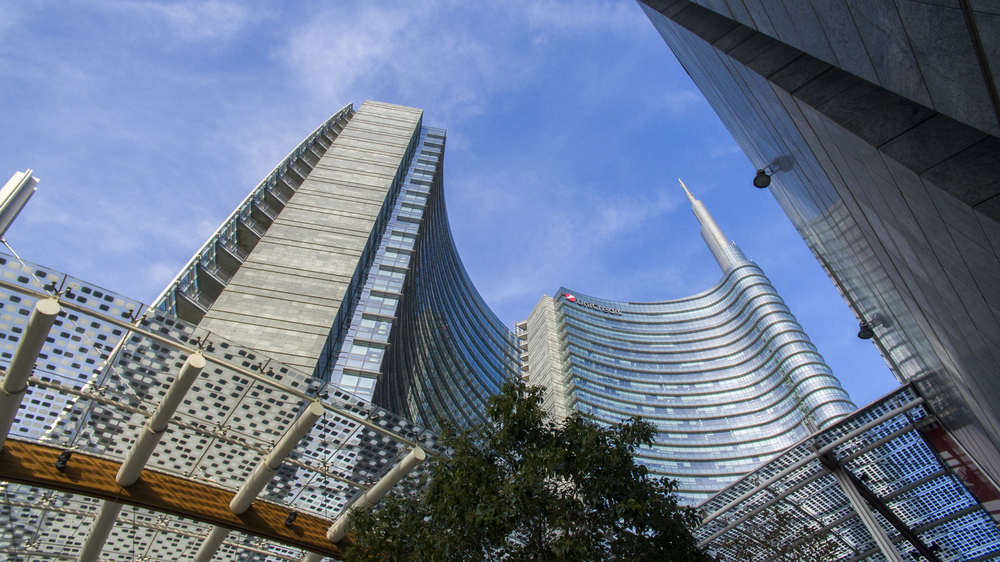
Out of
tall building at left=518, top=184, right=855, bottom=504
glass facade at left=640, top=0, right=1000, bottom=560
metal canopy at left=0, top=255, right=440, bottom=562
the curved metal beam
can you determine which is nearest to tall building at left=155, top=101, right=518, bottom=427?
metal canopy at left=0, top=255, right=440, bottom=562

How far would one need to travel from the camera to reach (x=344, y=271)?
108ft

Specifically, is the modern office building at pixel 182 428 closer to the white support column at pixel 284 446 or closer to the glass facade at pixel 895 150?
the white support column at pixel 284 446

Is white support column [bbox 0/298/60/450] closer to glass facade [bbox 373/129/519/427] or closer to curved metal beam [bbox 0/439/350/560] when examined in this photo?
curved metal beam [bbox 0/439/350/560]

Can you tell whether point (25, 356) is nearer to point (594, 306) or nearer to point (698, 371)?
point (698, 371)

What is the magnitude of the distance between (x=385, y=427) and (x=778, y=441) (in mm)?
89116

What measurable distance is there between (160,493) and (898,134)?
1531cm

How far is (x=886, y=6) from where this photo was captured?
4.85 metres

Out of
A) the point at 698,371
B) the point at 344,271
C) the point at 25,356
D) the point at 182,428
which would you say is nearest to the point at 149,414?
the point at 182,428

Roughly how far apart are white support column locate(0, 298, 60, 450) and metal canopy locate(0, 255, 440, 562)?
119 cm

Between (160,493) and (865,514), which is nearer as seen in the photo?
(160,493)

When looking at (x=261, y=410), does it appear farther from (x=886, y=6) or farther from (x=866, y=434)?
(x=866, y=434)

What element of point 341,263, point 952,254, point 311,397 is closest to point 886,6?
point 952,254

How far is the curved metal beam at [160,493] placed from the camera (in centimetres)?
1126

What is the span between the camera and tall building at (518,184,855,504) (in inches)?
3388
